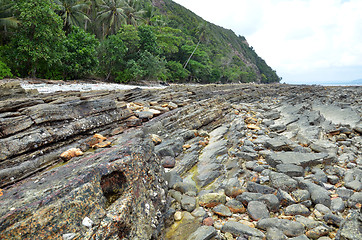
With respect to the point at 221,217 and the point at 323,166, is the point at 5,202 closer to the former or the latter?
the point at 221,217

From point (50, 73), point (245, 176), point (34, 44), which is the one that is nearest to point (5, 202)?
point (245, 176)

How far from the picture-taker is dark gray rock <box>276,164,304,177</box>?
4.66m

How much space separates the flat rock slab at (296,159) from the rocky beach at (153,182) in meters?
0.03

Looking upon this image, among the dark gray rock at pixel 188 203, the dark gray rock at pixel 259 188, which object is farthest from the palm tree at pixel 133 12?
the dark gray rock at pixel 259 188

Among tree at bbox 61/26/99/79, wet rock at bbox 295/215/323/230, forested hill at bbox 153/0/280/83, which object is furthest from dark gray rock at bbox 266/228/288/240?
forested hill at bbox 153/0/280/83

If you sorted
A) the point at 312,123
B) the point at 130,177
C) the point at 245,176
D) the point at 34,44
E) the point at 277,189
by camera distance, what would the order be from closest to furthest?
the point at 130,177
the point at 277,189
the point at 245,176
the point at 312,123
the point at 34,44

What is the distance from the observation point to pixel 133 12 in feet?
127

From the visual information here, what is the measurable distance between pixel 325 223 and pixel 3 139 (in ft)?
21.3

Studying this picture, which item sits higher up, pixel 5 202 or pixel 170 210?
pixel 5 202

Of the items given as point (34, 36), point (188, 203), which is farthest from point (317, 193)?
point (34, 36)

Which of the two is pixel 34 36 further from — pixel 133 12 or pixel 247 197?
pixel 133 12

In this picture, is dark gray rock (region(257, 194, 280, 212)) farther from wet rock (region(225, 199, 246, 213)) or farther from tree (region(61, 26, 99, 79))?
tree (region(61, 26, 99, 79))

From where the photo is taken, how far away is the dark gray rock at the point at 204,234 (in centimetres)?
311

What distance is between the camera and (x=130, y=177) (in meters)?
3.23
